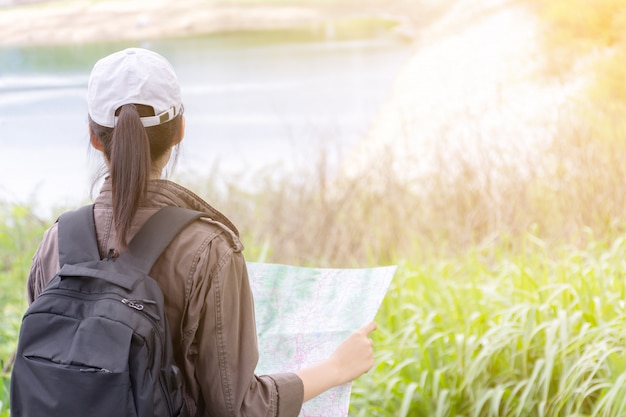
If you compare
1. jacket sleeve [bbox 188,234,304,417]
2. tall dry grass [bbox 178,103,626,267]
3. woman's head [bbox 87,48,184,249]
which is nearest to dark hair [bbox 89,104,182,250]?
woman's head [bbox 87,48,184,249]

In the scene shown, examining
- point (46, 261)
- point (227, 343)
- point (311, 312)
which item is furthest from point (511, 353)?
point (46, 261)

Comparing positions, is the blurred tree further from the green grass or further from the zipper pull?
the zipper pull

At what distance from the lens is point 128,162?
1.18 m

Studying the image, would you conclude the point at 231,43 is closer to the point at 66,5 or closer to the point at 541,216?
the point at 66,5

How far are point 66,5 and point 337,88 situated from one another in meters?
1.81

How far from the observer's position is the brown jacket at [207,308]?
121cm

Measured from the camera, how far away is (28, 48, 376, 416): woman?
1196 mm

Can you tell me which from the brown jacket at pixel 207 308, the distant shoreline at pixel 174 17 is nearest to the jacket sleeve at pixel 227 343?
the brown jacket at pixel 207 308

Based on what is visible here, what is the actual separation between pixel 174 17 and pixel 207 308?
4.65 metres

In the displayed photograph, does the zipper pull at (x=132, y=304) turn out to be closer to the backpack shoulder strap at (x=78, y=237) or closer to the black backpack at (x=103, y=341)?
the black backpack at (x=103, y=341)

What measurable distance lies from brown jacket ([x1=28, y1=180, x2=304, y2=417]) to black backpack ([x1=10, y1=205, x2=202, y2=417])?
0.03 m

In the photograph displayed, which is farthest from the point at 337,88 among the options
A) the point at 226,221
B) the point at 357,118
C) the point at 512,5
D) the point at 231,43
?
the point at 226,221

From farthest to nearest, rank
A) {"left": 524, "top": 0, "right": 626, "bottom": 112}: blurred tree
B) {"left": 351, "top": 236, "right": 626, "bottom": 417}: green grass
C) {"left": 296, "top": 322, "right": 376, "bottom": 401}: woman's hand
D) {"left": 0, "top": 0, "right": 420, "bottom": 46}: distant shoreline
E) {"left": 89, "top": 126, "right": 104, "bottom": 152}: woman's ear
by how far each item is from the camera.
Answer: {"left": 0, "top": 0, "right": 420, "bottom": 46}: distant shoreline < {"left": 524, "top": 0, "right": 626, "bottom": 112}: blurred tree < {"left": 351, "top": 236, "right": 626, "bottom": 417}: green grass < {"left": 296, "top": 322, "right": 376, "bottom": 401}: woman's hand < {"left": 89, "top": 126, "right": 104, "bottom": 152}: woman's ear

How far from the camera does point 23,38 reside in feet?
15.9
